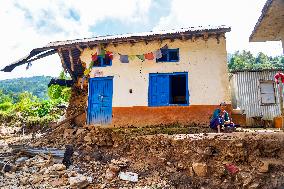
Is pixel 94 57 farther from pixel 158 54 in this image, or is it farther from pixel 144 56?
pixel 158 54

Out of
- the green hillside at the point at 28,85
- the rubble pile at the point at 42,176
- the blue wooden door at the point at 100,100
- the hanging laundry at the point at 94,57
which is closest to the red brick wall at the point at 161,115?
the blue wooden door at the point at 100,100

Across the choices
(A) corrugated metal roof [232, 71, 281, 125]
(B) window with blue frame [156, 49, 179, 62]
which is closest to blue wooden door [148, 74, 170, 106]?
(B) window with blue frame [156, 49, 179, 62]

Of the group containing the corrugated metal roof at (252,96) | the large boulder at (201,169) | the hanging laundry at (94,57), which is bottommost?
the large boulder at (201,169)

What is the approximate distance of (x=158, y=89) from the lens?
12.8m

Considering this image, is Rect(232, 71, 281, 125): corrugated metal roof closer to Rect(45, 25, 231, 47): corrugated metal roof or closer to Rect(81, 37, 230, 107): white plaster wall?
Rect(81, 37, 230, 107): white plaster wall

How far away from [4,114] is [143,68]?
14.6 m

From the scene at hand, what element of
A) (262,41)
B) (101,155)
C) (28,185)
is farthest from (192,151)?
(28,185)

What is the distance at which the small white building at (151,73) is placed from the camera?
12211 millimetres

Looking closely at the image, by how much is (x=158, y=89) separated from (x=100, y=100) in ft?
9.44

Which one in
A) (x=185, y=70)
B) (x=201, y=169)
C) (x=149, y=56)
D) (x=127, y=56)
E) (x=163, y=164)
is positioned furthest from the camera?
(x=127, y=56)

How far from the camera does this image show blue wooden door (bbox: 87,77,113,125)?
13258 millimetres

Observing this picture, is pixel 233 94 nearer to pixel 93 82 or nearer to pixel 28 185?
pixel 93 82

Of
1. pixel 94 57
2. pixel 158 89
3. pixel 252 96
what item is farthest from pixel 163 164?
pixel 252 96

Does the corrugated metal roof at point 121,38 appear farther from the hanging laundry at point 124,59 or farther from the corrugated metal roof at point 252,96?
the corrugated metal roof at point 252,96
